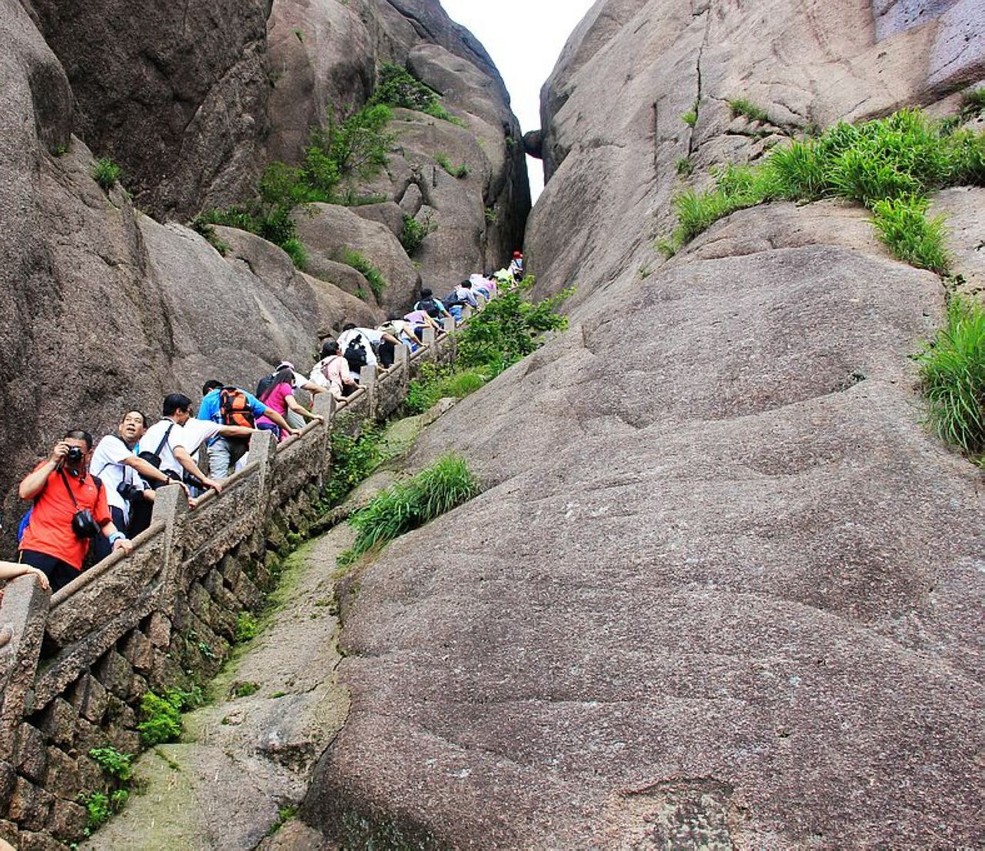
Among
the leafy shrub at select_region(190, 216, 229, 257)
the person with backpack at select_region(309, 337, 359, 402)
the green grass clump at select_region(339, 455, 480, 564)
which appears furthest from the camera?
the leafy shrub at select_region(190, 216, 229, 257)

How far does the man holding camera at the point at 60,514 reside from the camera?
6.83 m

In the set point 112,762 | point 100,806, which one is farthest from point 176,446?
point 100,806

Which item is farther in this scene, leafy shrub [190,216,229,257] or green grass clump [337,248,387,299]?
green grass clump [337,248,387,299]

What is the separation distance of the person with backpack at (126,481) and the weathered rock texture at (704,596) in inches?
81.6

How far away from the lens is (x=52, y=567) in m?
6.89

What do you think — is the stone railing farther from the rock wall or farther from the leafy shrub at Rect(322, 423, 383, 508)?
the leafy shrub at Rect(322, 423, 383, 508)

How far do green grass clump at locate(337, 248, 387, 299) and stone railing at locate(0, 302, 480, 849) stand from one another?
47.1ft

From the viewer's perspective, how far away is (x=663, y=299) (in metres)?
10.5

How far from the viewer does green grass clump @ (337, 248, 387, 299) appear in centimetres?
2566

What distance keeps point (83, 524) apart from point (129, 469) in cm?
142

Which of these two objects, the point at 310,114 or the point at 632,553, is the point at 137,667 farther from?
the point at 310,114

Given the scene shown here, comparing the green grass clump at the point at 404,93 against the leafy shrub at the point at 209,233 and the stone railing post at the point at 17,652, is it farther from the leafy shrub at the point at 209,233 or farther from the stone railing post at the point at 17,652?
the stone railing post at the point at 17,652

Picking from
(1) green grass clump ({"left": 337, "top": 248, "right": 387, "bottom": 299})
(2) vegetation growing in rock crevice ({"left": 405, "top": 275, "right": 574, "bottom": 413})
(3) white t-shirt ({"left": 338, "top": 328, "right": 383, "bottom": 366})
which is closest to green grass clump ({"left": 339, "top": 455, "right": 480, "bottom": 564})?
(3) white t-shirt ({"left": 338, "top": 328, "right": 383, "bottom": 366})

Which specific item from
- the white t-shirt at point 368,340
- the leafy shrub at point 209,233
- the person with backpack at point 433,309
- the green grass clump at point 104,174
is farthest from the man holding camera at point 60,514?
the person with backpack at point 433,309
